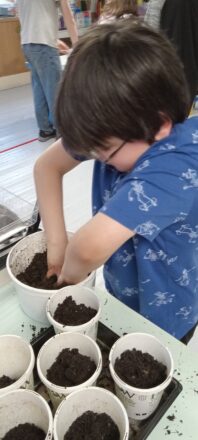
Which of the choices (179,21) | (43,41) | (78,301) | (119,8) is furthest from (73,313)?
(43,41)

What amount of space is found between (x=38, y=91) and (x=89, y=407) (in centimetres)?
254

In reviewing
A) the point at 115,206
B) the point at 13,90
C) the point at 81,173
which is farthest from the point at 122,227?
the point at 13,90

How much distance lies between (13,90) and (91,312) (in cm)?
359

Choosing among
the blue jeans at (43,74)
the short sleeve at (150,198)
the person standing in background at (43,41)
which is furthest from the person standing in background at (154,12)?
the short sleeve at (150,198)

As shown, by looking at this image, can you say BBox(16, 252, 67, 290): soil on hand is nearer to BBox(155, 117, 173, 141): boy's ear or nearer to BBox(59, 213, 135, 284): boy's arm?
BBox(59, 213, 135, 284): boy's arm

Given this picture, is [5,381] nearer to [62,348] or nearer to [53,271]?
[62,348]

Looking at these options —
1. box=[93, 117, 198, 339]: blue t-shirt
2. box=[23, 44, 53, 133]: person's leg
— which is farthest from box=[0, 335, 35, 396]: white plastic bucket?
box=[23, 44, 53, 133]: person's leg

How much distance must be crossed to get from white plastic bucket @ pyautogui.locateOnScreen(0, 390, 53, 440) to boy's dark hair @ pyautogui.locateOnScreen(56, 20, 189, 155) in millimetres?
371

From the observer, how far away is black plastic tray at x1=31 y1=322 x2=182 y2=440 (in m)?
0.51

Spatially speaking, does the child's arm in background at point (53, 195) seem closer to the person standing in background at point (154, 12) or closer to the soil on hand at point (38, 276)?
the soil on hand at point (38, 276)

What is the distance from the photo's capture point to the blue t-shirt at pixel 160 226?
1.76ft

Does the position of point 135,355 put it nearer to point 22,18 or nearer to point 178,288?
point 178,288

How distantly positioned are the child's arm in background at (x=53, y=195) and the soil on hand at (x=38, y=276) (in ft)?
0.07

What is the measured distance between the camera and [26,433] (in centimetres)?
50
